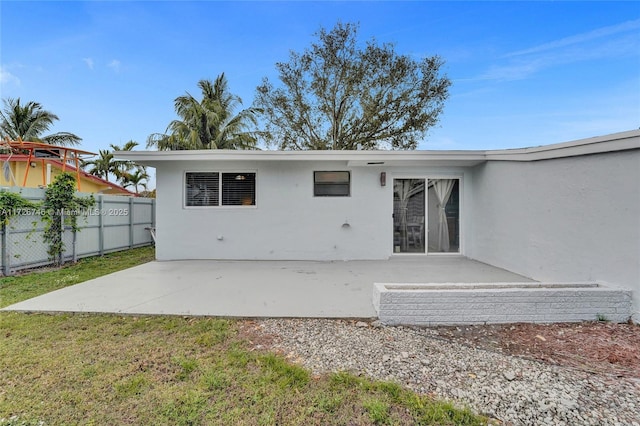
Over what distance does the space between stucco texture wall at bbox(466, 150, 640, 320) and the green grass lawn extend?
141 inches

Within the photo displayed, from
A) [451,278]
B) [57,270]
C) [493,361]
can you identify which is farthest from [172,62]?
[493,361]

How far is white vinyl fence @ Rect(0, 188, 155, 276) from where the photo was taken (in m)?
6.51

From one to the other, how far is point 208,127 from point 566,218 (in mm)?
18551

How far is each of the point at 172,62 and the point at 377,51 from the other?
1043 centimetres

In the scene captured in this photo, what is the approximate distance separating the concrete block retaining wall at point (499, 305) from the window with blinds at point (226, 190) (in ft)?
16.9

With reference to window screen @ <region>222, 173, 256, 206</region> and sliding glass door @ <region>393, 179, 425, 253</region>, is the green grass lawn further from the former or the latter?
sliding glass door @ <region>393, 179, 425, 253</region>

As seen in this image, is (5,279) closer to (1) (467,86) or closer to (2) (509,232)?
(2) (509,232)

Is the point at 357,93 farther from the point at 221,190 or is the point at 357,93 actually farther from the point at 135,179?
the point at 135,179

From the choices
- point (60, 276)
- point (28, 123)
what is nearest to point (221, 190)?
point (60, 276)

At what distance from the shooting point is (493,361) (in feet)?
9.01

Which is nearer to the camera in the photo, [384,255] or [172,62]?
[384,255]

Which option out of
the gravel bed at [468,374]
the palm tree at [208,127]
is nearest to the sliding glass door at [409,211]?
the gravel bed at [468,374]

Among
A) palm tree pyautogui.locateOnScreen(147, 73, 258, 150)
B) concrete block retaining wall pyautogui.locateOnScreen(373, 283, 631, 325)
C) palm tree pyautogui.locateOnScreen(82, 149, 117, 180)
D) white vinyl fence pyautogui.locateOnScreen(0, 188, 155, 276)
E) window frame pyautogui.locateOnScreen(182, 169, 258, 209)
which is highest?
palm tree pyautogui.locateOnScreen(147, 73, 258, 150)

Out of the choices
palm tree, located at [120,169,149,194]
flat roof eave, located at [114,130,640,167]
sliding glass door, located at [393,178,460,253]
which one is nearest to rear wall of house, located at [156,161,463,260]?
sliding glass door, located at [393,178,460,253]
